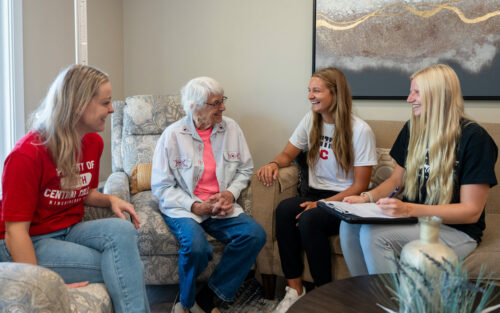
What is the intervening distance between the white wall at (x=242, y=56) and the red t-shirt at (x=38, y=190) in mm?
1561

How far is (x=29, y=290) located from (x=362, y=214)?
1.10 metres

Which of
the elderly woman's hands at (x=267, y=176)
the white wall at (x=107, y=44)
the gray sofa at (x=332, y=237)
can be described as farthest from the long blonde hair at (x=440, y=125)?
the white wall at (x=107, y=44)

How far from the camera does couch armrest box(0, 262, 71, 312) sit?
2.99ft

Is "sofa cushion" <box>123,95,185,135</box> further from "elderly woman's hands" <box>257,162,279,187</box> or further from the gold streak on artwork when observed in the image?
the gold streak on artwork

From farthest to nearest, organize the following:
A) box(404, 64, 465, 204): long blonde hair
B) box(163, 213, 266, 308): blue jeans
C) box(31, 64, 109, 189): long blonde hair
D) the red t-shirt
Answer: box(163, 213, 266, 308): blue jeans
box(404, 64, 465, 204): long blonde hair
box(31, 64, 109, 189): long blonde hair
the red t-shirt

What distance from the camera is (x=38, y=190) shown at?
1357 millimetres

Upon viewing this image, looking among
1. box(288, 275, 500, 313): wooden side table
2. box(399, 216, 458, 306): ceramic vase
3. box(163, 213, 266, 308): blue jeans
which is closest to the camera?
box(399, 216, 458, 306): ceramic vase

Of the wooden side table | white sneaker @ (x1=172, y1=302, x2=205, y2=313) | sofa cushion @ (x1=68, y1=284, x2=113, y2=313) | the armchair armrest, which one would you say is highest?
the armchair armrest

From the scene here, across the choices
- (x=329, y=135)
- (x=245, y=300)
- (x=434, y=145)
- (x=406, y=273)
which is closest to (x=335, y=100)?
(x=329, y=135)

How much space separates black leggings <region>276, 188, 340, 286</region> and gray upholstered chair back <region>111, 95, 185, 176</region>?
0.93 metres

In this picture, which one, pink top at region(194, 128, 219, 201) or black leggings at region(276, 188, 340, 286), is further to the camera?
pink top at region(194, 128, 219, 201)

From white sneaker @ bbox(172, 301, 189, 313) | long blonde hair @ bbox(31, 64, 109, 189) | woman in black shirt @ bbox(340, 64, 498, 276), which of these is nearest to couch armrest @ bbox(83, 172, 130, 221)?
long blonde hair @ bbox(31, 64, 109, 189)

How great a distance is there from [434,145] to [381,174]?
635mm

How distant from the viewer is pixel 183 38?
10.3 feet
